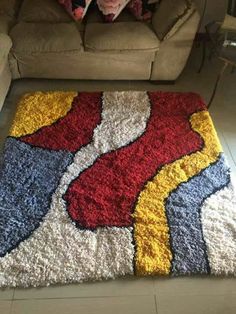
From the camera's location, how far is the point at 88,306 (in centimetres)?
145

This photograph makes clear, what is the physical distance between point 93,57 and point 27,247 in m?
1.49

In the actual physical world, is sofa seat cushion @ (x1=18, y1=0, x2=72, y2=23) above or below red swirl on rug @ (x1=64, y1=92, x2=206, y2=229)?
above

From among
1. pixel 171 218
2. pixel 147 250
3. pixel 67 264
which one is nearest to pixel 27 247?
pixel 67 264

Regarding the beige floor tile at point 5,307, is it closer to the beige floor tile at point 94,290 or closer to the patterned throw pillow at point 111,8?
the beige floor tile at point 94,290

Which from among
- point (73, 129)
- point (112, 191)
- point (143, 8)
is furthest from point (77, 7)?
point (112, 191)

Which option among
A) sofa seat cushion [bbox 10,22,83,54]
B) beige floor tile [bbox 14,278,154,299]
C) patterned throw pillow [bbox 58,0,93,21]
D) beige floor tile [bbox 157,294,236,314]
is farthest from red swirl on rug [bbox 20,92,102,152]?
beige floor tile [bbox 157,294,236,314]

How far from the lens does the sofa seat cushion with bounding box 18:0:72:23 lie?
2.65 meters

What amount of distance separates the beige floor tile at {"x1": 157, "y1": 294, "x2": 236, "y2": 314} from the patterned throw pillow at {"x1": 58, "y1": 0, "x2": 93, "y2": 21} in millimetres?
2069

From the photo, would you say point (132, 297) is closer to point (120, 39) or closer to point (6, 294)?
point (6, 294)

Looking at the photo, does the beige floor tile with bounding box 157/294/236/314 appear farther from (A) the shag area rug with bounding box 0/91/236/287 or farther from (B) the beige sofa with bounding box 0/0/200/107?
(B) the beige sofa with bounding box 0/0/200/107

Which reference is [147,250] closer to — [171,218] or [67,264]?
[171,218]

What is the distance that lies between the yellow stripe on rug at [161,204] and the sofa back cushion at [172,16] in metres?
0.65

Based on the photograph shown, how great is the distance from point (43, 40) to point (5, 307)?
1.75 metres

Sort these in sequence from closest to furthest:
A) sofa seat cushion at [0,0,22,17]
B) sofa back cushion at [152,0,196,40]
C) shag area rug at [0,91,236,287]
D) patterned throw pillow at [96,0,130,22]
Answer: shag area rug at [0,91,236,287], sofa back cushion at [152,0,196,40], patterned throw pillow at [96,0,130,22], sofa seat cushion at [0,0,22,17]
